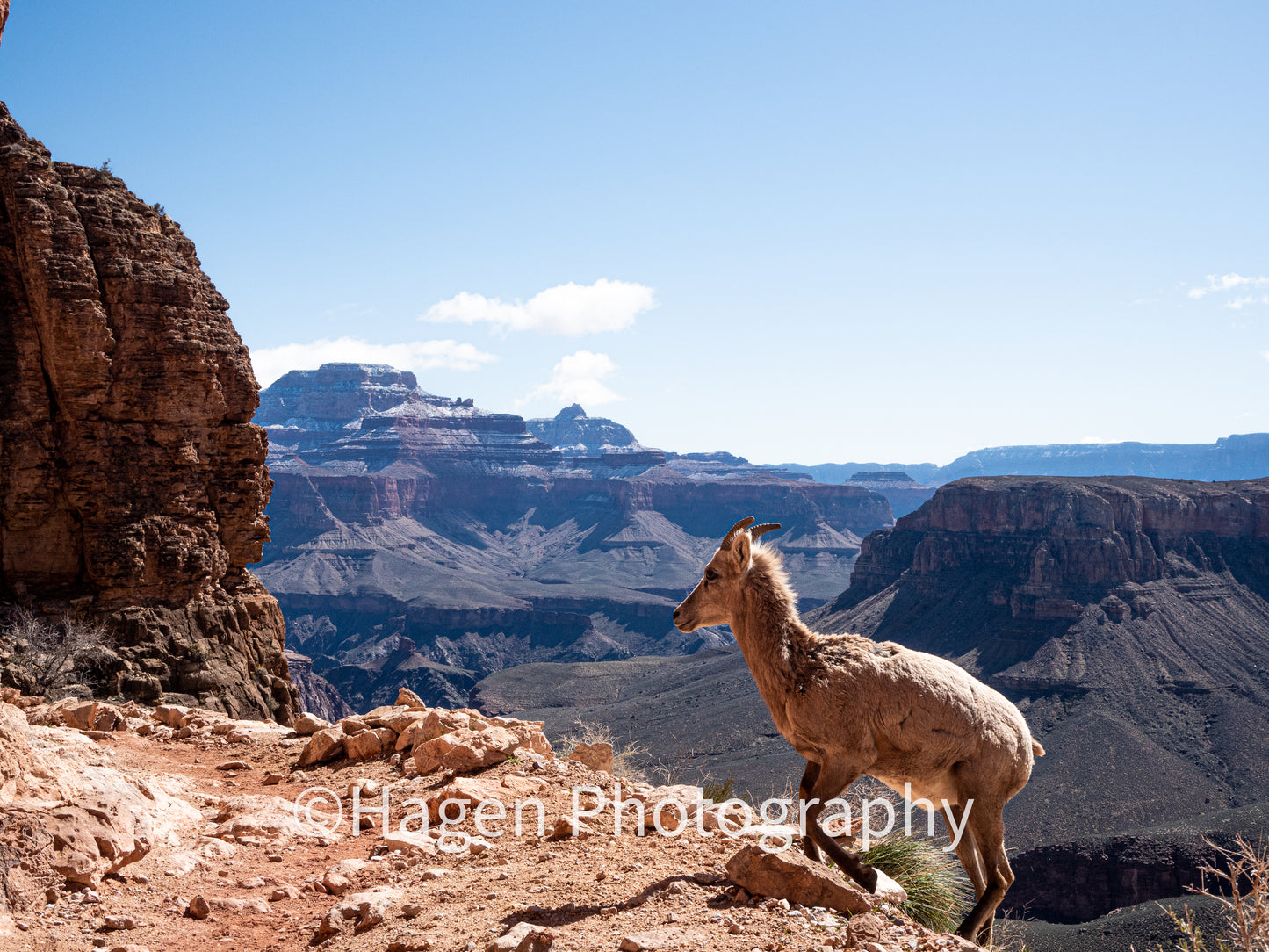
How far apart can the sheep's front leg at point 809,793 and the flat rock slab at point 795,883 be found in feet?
2.09

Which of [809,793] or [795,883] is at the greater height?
[809,793]

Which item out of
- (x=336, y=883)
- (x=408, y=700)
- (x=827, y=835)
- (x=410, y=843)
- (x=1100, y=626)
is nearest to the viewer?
(x=827, y=835)

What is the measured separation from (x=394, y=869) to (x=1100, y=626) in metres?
94.4

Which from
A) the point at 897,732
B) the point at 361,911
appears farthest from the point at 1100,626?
the point at 361,911

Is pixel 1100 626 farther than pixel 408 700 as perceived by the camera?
Yes

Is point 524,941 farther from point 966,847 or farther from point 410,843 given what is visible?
point 966,847

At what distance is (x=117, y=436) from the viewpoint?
20703mm

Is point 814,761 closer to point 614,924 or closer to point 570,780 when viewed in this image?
point 614,924

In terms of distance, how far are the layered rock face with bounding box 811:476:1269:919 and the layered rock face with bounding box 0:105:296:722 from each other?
46.4 metres

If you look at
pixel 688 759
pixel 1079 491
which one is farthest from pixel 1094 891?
pixel 1079 491

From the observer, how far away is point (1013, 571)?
100m

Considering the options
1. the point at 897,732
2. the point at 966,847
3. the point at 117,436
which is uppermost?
the point at 117,436

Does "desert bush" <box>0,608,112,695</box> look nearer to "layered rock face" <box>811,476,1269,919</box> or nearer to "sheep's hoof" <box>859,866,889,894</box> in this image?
"sheep's hoof" <box>859,866,889,894</box>

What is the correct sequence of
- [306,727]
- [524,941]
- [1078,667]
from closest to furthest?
[524,941]
[306,727]
[1078,667]
